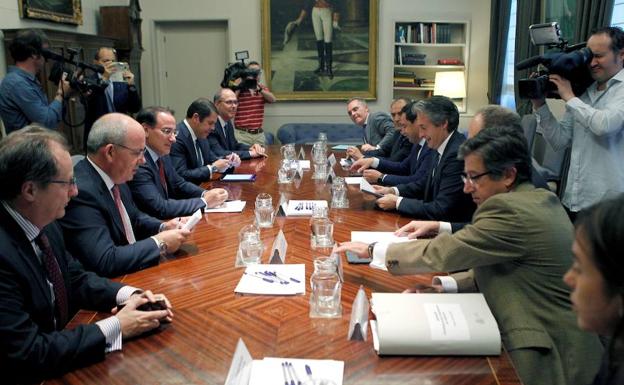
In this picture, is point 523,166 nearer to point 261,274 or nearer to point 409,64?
point 261,274

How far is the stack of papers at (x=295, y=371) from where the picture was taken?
1243 millimetres

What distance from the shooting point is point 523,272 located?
1.67 meters

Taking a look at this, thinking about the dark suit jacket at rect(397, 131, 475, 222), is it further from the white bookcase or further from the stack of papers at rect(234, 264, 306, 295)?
the white bookcase

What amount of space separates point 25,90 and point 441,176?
277 cm

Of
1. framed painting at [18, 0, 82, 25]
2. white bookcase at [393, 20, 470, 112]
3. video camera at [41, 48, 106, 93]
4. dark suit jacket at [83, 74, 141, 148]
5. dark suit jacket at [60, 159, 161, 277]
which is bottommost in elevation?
dark suit jacket at [60, 159, 161, 277]

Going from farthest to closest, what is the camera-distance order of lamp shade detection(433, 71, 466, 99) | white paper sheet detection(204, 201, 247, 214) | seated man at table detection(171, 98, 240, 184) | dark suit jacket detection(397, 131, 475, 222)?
lamp shade detection(433, 71, 466, 99)
seated man at table detection(171, 98, 240, 184)
white paper sheet detection(204, 201, 247, 214)
dark suit jacket detection(397, 131, 475, 222)

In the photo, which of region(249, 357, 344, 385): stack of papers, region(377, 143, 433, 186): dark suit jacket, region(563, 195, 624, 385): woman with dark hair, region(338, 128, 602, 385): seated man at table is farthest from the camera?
region(377, 143, 433, 186): dark suit jacket

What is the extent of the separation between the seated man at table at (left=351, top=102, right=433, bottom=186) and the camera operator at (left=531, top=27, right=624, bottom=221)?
2.74 ft

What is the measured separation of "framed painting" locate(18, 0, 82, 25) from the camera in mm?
5070

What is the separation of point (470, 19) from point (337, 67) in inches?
76.4

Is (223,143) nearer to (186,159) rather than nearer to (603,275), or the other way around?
(186,159)

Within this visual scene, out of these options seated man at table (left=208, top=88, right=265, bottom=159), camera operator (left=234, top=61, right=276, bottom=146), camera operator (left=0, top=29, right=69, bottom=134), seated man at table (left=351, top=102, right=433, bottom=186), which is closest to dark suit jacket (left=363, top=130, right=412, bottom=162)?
seated man at table (left=351, top=102, right=433, bottom=186)

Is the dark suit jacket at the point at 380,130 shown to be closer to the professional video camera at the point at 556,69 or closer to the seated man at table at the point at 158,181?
the professional video camera at the point at 556,69

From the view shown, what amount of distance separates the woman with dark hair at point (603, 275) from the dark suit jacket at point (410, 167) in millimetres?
2570
